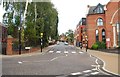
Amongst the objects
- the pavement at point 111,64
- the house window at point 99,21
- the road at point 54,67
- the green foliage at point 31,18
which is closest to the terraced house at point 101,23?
the house window at point 99,21

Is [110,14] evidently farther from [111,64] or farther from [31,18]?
[111,64]

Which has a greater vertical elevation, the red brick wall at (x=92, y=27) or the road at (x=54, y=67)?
the red brick wall at (x=92, y=27)

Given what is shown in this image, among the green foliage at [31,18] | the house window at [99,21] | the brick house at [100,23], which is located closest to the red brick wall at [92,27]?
the brick house at [100,23]

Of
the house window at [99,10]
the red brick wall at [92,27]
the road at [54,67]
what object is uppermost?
the house window at [99,10]

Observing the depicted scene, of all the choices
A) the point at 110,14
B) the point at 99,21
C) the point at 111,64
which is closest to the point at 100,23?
the point at 99,21

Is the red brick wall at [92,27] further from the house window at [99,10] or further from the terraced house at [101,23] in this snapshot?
the house window at [99,10]

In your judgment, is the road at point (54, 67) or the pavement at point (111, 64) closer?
the road at point (54, 67)

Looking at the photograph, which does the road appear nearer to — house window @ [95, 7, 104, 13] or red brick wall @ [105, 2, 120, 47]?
red brick wall @ [105, 2, 120, 47]

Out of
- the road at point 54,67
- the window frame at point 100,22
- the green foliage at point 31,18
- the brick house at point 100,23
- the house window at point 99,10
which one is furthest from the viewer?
the house window at point 99,10

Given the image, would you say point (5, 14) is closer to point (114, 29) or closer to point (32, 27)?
point (32, 27)

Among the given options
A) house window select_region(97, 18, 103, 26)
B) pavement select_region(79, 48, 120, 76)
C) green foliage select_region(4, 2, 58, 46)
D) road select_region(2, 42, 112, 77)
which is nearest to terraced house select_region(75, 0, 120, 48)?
house window select_region(97, 18, 103, 26)

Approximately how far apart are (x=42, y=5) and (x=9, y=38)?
1496cm

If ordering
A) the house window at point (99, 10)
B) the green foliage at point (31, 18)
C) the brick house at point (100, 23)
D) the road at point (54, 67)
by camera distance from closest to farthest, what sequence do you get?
the road at point (54, 67), the green foliage at point (31, 18), the brick house at point (100, 23), the house window at point (99, 10)

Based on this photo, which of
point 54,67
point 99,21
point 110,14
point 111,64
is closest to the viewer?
point 54,67
